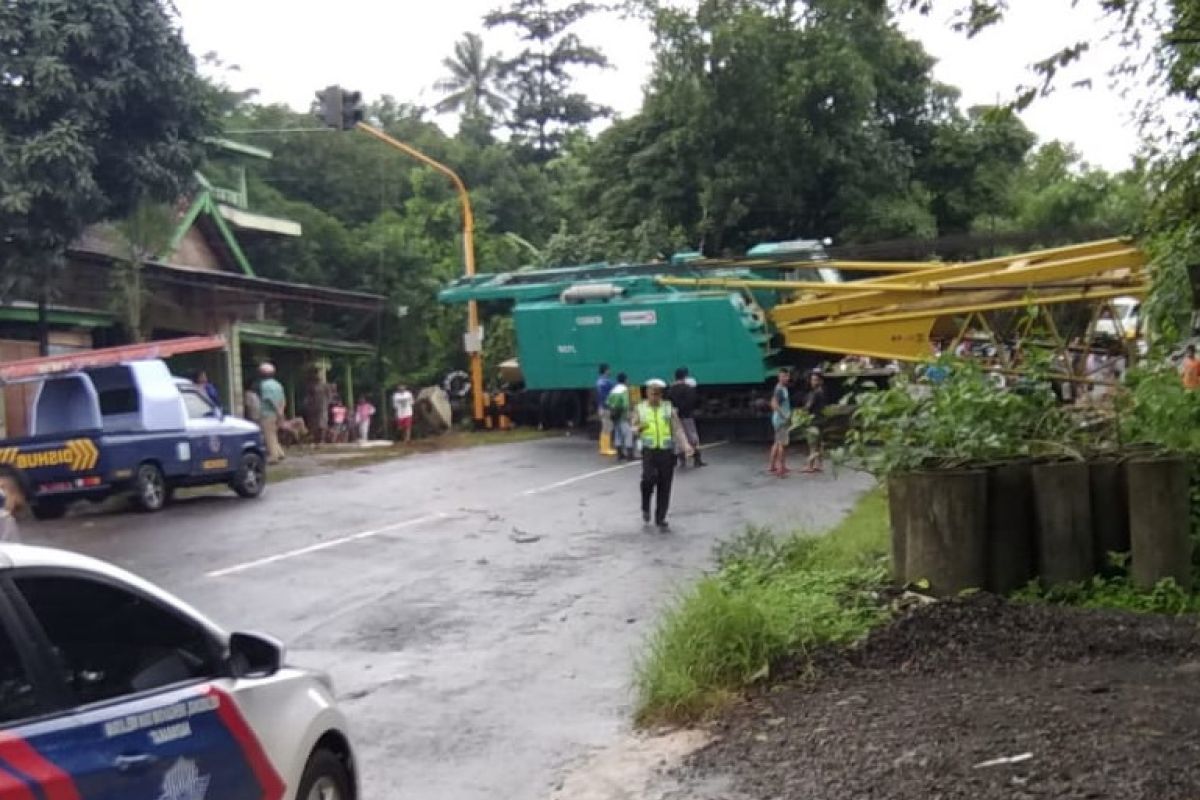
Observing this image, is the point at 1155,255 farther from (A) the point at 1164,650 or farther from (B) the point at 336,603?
(B) the point at 336,603

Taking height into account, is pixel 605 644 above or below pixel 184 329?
below

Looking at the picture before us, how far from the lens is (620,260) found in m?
37.5

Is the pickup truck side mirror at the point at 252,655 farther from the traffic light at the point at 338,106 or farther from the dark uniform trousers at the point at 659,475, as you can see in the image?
the traffic light at the point at 338,106

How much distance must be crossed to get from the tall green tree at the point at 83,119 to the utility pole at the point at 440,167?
4015 millimetres

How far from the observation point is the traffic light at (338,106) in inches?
1071

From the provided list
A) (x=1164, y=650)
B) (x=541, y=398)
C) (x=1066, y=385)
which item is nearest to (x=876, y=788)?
(x=1164, y=650)

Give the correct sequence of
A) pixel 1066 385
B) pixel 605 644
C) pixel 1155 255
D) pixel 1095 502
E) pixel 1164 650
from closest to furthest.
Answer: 1. pixel 1164 650
2. pixel 1095 502
3. pixel 605 644
4. pixel 1155 255
5. pixel 1066 385

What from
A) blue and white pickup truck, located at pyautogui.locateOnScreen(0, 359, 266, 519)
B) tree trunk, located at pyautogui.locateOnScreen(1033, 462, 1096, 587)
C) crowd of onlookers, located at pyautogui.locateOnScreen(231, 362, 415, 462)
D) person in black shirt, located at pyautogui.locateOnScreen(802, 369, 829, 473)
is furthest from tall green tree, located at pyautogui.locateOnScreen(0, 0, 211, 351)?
tree trunk, located at pyautogui.locateOnScreen(1033, 462, 1096, 587)

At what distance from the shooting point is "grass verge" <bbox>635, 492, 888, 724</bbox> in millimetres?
8398

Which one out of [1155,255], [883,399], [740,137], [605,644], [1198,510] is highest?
[740,137]

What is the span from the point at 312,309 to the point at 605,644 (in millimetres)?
27097

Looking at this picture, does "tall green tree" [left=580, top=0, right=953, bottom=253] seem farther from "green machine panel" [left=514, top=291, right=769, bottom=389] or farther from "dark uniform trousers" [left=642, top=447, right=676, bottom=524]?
"dark uniform trousers" [left=642, top=447, right=676, bottom=524]

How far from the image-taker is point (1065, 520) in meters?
9.81

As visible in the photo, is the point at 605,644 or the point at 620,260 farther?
the point at 620,260
